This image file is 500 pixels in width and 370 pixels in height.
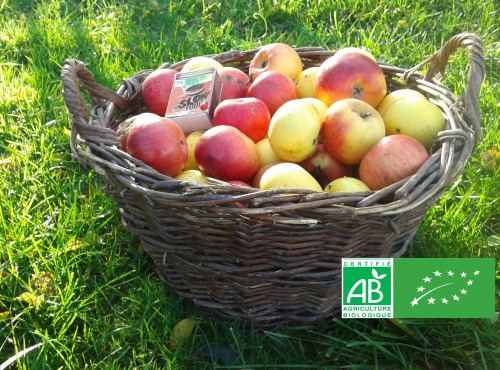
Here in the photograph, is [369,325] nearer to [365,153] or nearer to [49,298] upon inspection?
[365,153]

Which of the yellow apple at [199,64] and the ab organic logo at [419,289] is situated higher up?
the yellow apple at [199,64]

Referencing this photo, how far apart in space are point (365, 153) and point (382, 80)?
34 centimetres

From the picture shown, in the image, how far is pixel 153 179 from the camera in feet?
4.50

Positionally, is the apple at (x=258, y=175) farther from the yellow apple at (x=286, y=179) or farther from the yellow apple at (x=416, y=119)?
the yellow apple at (x=416, y=119)

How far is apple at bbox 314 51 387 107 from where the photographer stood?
1821 millimetres

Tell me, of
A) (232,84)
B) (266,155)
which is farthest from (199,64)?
(266,155)

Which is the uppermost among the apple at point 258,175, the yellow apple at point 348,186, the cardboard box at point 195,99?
the cardboard box at point 195,99

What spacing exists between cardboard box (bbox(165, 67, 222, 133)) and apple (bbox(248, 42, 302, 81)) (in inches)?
10.4

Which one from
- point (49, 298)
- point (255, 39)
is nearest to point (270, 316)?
point (49, 298)

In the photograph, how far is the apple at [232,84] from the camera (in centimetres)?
204

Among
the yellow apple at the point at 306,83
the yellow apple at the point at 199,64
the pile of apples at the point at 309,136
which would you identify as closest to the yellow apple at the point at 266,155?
the pile of apples at the point at 309,136

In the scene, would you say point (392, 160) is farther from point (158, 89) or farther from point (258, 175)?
point (158, 89)

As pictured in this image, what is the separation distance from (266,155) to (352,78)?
1.43 ft

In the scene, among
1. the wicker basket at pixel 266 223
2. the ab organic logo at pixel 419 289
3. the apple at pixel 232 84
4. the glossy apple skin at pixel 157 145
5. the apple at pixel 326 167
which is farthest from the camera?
the apple at pixel 232 84
